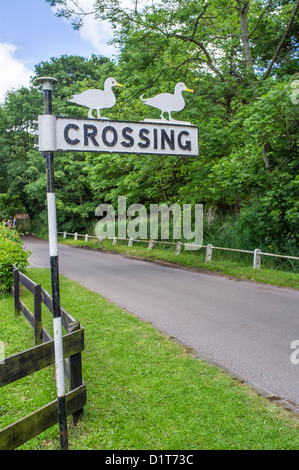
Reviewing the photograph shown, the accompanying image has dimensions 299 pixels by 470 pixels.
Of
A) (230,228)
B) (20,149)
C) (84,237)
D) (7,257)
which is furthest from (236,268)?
(20,149)

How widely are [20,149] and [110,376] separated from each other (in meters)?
36.1

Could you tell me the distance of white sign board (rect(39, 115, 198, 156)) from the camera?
2971mm

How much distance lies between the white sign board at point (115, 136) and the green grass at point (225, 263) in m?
8.34

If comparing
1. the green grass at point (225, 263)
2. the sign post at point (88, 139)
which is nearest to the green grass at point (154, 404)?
the sign post at point (88, 139)

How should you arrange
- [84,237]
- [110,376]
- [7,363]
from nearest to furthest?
1. [7,363]
2. [110,376]
3. [84,237]

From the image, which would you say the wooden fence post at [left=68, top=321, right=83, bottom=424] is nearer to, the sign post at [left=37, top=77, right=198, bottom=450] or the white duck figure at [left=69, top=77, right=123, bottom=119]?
the sign post at [left=37, top=77, right=198, bottom=450]

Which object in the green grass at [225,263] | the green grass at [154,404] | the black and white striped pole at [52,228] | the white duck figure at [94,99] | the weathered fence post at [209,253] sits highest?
the white duck figure at [94,99]

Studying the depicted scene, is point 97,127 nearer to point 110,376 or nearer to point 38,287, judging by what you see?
point 110,376

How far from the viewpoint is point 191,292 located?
10.3 m

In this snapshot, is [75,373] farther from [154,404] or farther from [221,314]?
[221,314]

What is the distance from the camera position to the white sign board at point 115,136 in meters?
2.97

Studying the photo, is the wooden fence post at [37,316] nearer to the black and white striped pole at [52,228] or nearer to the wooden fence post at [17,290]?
the wooden fence post at [17,290]

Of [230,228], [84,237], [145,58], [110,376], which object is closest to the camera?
[110,376]

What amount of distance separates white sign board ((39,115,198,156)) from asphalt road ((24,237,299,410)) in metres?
3.18
